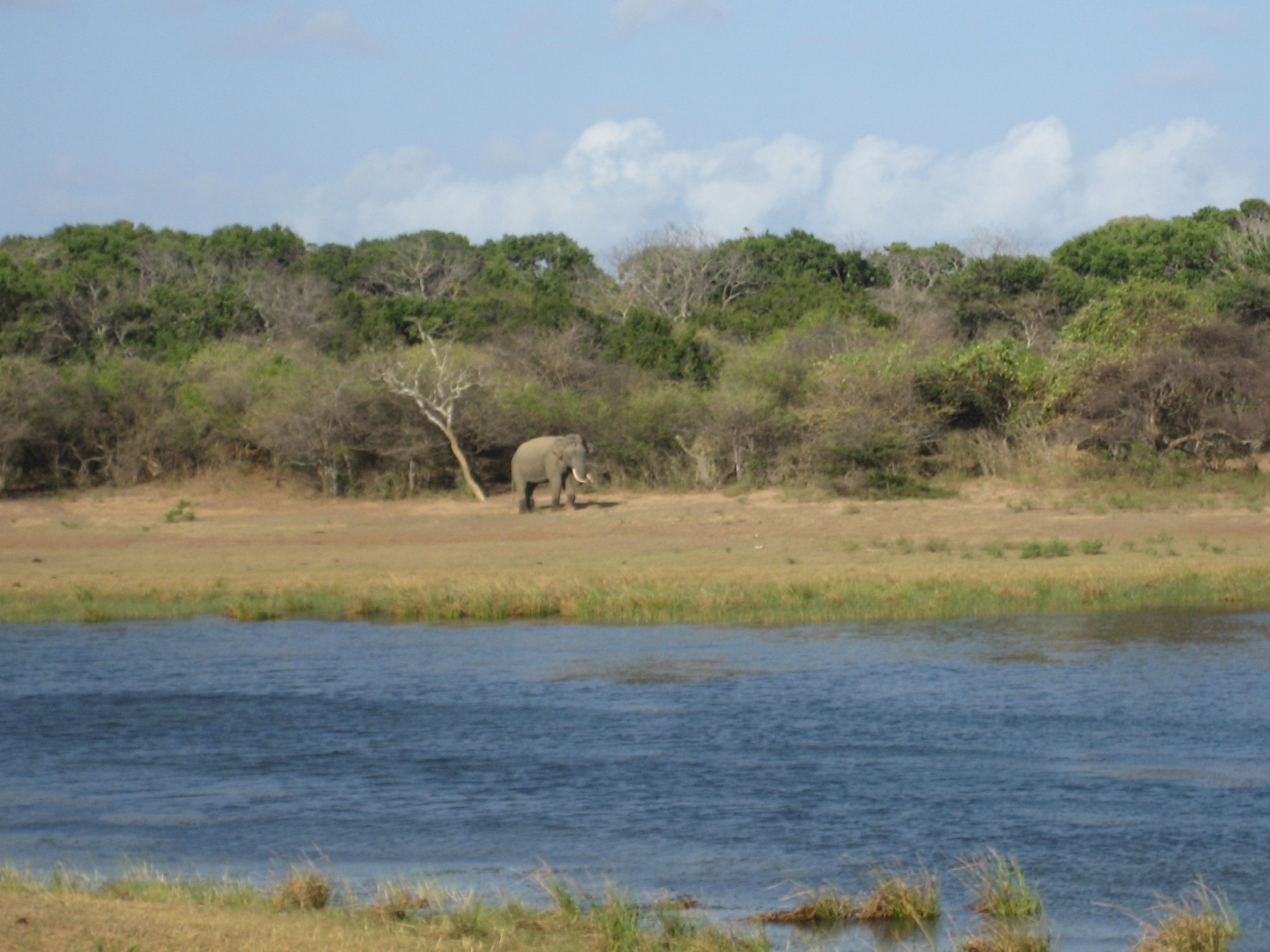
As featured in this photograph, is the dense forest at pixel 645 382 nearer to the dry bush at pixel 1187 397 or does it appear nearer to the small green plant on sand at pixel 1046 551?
the dry bush at pixel 1187 397

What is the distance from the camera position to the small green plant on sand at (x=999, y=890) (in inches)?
314

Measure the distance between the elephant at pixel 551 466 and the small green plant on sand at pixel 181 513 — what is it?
6.11 meters

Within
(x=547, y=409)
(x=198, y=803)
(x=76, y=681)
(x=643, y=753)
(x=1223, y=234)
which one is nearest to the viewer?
(x=198, y=803)

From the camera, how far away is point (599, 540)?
999 inches

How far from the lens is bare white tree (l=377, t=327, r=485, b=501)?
3083 cm

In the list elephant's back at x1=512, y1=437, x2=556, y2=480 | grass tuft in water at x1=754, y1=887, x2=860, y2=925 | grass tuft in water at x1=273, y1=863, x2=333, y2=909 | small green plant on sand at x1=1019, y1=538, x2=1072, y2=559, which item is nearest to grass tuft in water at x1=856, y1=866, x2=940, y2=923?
grass tuft in water at x1=754, y1=887, x2=860, y2=925

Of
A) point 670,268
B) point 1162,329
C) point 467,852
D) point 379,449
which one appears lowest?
point 467,852

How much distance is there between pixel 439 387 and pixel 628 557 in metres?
8.89

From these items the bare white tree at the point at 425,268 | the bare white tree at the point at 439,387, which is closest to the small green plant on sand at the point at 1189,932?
the bare white tree at the point at 439,387

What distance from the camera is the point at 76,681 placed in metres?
15.7

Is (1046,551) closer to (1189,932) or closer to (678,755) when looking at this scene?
(678,755)

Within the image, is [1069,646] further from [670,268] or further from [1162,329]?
[670,268]

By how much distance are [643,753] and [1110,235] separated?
47051 millimetres

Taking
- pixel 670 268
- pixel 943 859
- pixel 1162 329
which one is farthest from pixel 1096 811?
pixel 670 268
